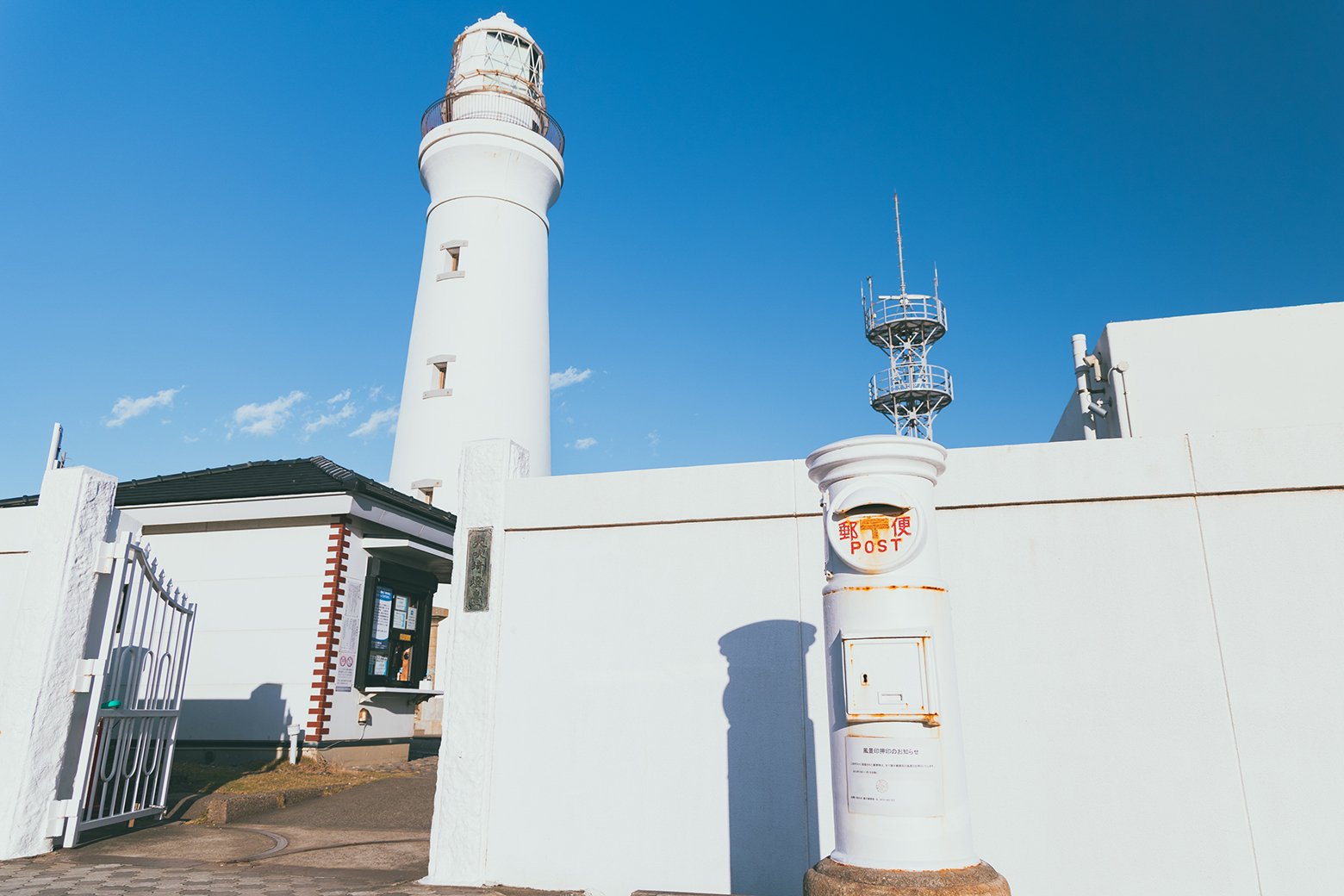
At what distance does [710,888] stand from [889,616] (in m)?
3.07

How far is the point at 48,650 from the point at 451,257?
14928mm

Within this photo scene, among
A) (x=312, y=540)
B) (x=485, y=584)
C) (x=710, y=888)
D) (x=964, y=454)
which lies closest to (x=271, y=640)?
(x=312, y=540)

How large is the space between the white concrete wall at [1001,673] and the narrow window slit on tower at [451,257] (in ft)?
48.5

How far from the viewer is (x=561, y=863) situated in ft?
21.1

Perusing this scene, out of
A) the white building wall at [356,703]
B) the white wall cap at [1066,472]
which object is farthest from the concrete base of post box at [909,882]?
the white building wall at [356,703]

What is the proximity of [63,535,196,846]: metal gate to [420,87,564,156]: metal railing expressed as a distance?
16.6 m

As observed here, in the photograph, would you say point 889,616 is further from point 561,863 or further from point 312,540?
point 312,540

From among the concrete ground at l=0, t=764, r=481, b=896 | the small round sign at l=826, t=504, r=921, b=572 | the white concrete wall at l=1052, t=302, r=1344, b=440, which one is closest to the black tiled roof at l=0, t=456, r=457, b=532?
the concrete ground at l=0, t=764, r=481, b=896

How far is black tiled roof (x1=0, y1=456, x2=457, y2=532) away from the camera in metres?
13.6

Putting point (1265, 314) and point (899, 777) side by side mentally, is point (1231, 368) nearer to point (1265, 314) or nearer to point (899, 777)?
point (1265, 314)

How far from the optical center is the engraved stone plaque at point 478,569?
709 cm

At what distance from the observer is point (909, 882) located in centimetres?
398

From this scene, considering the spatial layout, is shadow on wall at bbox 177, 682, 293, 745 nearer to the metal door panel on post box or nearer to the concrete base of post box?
the concrete base of post box

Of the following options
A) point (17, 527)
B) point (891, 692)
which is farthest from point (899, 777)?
point (17, 527)
